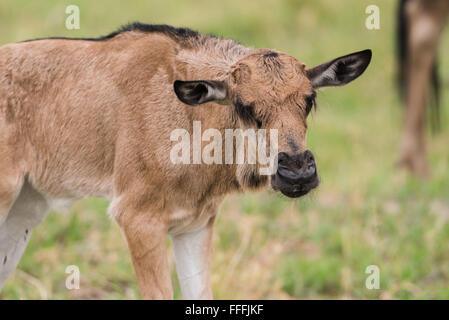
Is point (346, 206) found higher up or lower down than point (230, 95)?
lower down

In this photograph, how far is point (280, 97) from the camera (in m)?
4.88

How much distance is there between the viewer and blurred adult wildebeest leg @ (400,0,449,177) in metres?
10.5

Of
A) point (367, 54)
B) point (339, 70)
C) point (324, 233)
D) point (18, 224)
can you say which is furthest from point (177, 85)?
point (324, 233)

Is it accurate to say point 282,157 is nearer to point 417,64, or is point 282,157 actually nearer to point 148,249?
point 148,249

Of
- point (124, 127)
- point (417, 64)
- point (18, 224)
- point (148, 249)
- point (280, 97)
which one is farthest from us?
point (417, 64)

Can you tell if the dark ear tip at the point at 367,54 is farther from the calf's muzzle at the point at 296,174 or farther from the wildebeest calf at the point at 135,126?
the calf's muzzle at the point at 296,174

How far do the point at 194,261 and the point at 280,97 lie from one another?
1.56m

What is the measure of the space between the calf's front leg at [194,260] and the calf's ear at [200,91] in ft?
3.81

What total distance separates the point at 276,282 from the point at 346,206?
2334 mm

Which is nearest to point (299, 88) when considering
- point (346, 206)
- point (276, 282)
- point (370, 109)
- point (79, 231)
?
point (276, 282)

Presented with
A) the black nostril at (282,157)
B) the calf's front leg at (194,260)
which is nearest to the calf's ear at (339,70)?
the black nostril at (282,157)

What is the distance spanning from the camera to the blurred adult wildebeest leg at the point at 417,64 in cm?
1048
